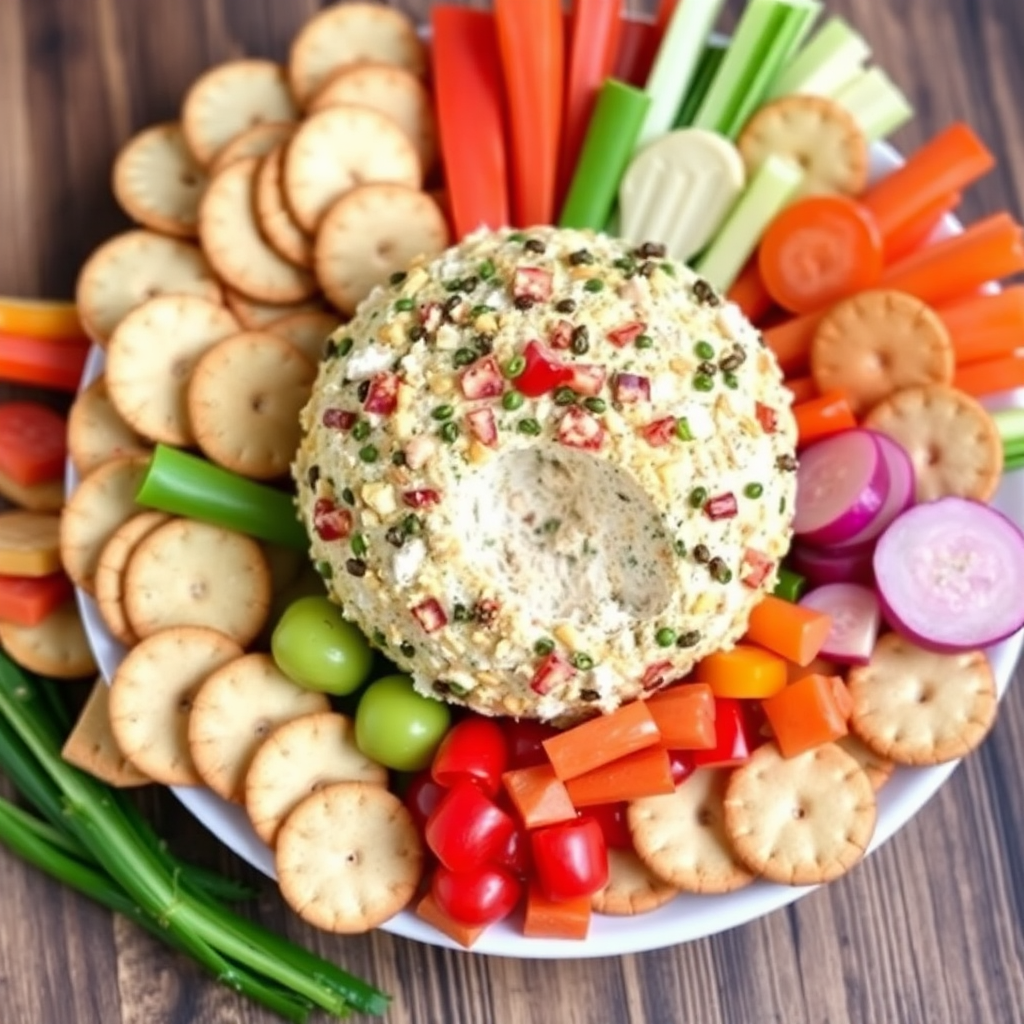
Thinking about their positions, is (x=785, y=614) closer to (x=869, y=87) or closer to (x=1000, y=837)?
(x=1000, y=837)

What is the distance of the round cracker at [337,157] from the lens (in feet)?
11.1

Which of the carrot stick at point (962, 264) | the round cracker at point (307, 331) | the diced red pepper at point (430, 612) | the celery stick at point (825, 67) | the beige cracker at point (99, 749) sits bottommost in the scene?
the beige cracker at point (99, 749)

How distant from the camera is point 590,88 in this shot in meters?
3.53

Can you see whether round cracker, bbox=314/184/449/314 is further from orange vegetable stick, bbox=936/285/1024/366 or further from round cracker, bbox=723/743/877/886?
round cracker, bbox=723/743/877/886

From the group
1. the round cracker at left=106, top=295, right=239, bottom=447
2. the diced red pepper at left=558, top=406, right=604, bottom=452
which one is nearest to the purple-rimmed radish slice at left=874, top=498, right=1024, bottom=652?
the diced red pepper at left=558, top=406, right=604, bottom=452

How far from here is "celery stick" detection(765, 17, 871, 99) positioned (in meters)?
3.57

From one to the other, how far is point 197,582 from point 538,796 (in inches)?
32.8

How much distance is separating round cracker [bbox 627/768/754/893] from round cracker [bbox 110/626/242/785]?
2.88 ft

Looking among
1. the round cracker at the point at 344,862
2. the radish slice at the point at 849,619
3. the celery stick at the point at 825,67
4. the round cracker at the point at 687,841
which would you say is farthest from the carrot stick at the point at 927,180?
the round cracker at the point at 344,862

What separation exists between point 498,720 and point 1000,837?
1.15 m

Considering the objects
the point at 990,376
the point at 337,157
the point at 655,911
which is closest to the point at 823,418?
the point at 990,376

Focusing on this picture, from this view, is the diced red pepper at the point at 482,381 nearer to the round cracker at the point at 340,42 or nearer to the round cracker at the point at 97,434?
the round cracker at the point at 97,434

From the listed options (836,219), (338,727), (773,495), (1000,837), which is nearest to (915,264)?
(836,219)

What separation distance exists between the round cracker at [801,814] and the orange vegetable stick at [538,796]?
1.06 ft
